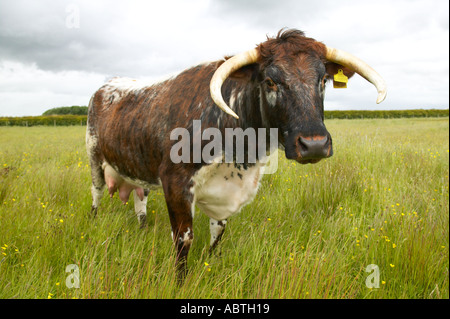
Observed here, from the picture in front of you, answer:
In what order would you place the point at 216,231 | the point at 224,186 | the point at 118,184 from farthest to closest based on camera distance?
Result: 1. the point at 118,184
2. the point at 216,231
3. the point at 224,186

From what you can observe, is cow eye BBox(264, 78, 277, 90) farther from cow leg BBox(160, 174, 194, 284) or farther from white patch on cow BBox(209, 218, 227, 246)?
white patch on cow BBox(209, 218, 227, 246)

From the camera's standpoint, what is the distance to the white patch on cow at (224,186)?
296 cm

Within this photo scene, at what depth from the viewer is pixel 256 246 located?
313cm

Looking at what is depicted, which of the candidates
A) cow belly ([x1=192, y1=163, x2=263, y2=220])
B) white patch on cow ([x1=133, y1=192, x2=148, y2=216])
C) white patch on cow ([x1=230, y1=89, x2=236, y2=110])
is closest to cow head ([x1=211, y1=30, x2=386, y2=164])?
white patch on cow ([x1=230, y1=89, x2=236, y2=110])

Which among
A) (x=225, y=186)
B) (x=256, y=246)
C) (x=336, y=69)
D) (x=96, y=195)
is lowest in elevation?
(x=256, y=246)

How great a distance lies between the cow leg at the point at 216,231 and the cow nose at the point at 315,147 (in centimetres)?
158

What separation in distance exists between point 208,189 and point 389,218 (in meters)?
2.06

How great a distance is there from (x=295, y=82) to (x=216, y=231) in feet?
6.13

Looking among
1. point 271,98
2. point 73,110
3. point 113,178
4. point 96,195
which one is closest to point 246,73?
point 271,98

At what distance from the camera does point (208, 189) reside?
10.00ft

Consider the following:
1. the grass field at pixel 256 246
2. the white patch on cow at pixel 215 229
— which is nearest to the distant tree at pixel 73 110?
the grass field at pixel 256 246

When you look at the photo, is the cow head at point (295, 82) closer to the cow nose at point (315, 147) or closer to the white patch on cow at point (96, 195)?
the cow nose at point (315, 147)

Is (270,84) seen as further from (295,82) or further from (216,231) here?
(216,231)
